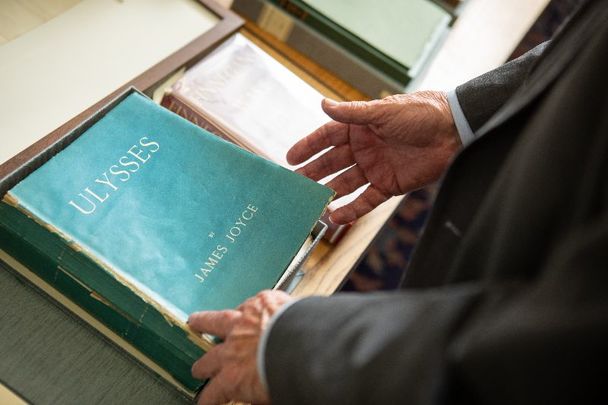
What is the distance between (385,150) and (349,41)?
285mm

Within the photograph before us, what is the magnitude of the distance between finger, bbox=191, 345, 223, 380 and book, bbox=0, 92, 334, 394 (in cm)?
2

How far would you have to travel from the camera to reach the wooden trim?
0.75 m

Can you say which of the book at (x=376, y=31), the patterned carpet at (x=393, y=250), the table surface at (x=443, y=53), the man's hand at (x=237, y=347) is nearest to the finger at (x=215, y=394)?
the man's hand at (x=237, y=347)

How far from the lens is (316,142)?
36.0 inches

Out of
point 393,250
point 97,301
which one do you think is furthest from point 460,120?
point 393,250

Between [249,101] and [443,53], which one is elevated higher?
[443,53]

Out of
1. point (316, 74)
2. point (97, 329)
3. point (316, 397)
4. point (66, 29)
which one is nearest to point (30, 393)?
point (97, 329)

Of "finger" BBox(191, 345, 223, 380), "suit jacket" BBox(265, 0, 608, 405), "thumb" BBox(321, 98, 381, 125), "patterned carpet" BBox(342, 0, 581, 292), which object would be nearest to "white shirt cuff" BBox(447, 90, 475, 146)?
"thumb" BBox(321, 98, 381, 125)

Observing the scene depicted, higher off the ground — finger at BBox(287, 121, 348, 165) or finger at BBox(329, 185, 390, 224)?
finger at BBox(287, 121, 348, 165)

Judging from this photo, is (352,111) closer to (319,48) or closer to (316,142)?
(316,142)

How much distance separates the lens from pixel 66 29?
0.95 meters

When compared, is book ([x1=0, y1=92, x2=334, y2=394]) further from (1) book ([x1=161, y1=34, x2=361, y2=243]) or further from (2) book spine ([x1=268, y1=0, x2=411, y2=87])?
(2) book spine ([x1=268, y1=0, x2=411, y2=87])

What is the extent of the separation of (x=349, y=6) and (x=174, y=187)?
24.0 inches

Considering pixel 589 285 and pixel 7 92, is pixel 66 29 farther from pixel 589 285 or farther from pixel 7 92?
pixel 589 285
